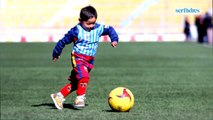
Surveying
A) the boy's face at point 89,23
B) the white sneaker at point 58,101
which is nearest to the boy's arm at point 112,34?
the boy's face at point 89,23

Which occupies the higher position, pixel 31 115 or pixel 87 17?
pixel 87 17

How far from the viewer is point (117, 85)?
1321cm

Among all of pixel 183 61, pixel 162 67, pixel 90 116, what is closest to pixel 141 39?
pixel 183 61

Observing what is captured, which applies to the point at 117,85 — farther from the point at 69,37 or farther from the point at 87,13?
the point at 87,13

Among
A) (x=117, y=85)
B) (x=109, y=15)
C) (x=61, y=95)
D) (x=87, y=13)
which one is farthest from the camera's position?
(x=109, y=15)

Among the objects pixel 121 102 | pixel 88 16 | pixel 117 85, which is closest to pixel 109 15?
pixel 117 85

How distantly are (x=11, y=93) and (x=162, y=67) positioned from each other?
7.85m

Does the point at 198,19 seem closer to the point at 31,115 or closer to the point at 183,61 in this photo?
the point at 183,61

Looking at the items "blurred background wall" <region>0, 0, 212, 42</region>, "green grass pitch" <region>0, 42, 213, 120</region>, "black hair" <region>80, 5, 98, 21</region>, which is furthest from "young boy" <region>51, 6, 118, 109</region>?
"blurred background wall" <region>0, 0, 212, 42</region>

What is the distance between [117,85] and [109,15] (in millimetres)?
33052

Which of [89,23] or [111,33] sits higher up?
[89,23]

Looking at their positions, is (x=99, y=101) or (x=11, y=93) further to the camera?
(x=11, y=93)

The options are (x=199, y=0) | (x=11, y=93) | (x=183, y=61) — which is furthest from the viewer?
(x=199, y=0)

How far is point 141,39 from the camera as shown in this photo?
41094mm
